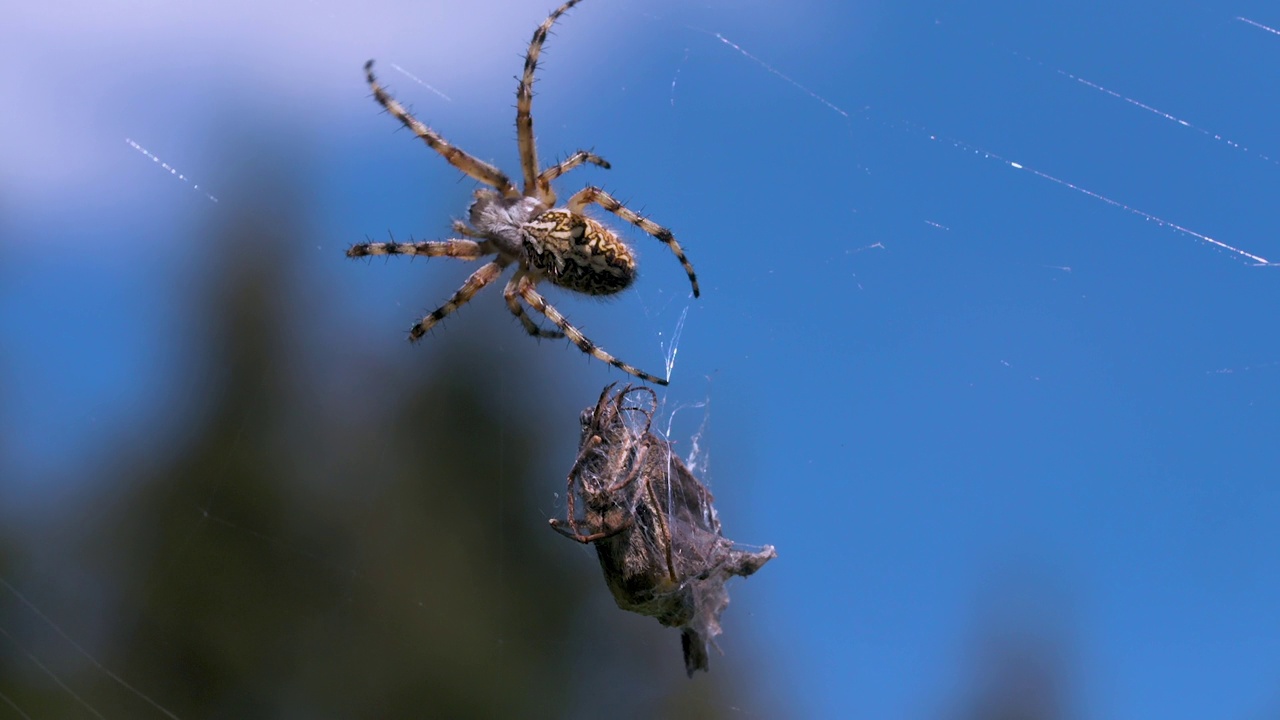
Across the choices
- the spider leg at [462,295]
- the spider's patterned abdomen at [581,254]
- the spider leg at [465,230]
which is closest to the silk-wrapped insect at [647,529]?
the spider's patterned abdomen at [581,254]

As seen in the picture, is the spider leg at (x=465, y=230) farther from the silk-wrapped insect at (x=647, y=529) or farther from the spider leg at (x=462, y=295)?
the silk-wrapped insect at (x=647, y=529)

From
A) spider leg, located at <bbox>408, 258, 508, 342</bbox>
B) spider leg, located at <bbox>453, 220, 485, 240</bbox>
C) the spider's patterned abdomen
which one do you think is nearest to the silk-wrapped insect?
the spider's patterned abdomen

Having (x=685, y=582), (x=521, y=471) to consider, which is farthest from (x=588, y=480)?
(x=521, y=471)

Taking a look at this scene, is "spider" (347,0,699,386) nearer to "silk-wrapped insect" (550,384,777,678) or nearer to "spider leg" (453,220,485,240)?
"spider leg" (453,220,485,240)

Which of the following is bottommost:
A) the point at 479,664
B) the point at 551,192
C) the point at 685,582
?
the point at 479,664

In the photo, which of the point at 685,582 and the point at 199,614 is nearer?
the point at 685,582

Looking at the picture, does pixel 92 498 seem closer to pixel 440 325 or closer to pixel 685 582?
pixel 440 325
